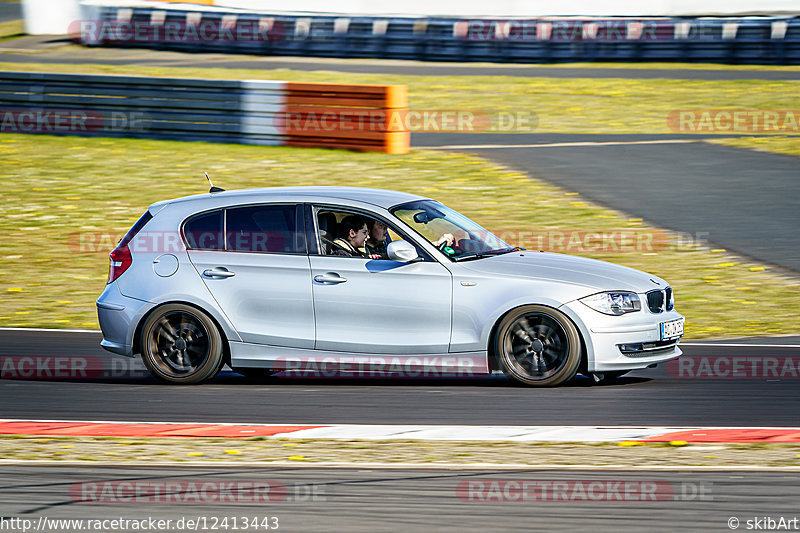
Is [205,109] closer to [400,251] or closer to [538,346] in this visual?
[400,251]

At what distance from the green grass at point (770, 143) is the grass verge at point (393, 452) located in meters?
14.8

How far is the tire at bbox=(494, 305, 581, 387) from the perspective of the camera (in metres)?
9.08

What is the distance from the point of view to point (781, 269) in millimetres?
14508

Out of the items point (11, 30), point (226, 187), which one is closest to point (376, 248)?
point (226, 187)

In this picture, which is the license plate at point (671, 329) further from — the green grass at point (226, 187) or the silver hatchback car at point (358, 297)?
the green grass at point (226, 187)

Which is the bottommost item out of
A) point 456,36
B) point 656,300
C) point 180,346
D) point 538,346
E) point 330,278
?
point 180,346

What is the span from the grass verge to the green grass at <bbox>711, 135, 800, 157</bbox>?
48.6 feet

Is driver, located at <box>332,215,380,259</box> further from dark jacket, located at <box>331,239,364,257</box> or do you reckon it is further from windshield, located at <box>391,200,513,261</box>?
windshield, located at <box>391,200,513,261</box>

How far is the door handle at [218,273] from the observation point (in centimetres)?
963

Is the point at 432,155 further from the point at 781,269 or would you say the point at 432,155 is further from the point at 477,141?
the point at 781,269

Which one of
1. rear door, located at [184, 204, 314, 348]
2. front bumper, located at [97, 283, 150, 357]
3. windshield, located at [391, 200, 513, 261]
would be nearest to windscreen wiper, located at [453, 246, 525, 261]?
windshield, located at [391, 200, 513, 261]

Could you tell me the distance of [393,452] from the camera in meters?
7.66

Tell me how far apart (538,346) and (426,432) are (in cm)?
143

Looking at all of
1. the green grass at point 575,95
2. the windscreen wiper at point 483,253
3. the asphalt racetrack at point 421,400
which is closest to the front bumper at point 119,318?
the asphalt racetrack at point 421,400
